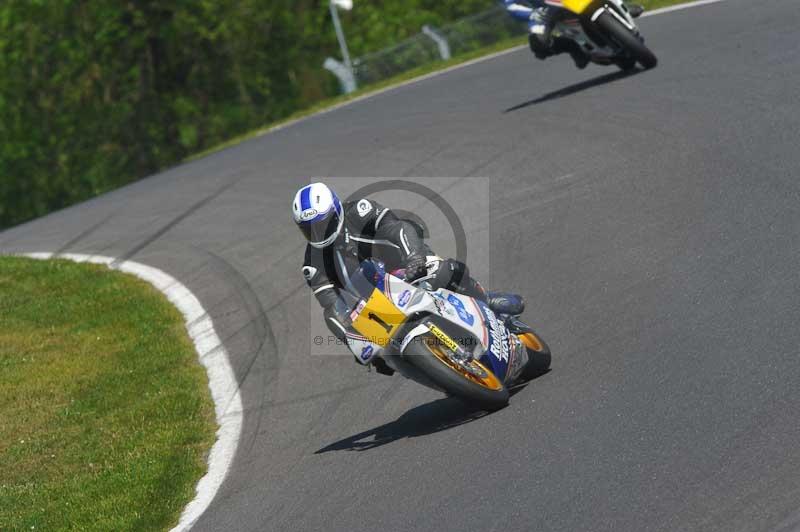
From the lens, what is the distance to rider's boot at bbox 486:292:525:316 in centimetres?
823

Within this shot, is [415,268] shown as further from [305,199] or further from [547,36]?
[547,36]

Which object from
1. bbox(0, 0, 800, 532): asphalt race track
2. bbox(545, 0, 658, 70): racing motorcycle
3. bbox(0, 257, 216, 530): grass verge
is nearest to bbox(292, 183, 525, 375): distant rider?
bbox(0, 0, 800, 532): asphalt race track

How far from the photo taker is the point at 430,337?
739 centimetres

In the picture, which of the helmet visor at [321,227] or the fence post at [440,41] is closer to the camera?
the helmet visor at [321,227]

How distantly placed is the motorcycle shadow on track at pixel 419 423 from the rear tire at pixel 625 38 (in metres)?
7.21

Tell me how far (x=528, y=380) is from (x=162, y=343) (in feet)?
16.3

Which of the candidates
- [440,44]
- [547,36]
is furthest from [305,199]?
[440,44]

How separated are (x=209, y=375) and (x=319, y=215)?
12.4ft

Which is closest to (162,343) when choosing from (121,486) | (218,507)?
(121,486)

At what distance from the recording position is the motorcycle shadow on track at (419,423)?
780 centimetres

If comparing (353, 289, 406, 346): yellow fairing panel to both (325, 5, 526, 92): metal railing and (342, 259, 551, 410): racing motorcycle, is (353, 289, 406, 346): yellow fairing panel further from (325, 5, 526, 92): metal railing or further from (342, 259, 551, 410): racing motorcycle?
(325, 5, 526, 92): metal railing

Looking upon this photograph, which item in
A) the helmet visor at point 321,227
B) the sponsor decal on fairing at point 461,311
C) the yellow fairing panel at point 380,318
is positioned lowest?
the sponsor decal on fairing at point 461,311

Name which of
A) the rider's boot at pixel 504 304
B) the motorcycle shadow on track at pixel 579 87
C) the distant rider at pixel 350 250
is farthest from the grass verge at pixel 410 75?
the distant rider at pixel 350 250

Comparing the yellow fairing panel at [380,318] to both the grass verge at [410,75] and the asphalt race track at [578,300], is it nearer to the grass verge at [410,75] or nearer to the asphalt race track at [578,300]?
the asphalt race track at [578,300]
